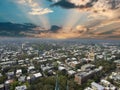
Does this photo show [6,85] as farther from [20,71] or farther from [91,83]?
[91,83]

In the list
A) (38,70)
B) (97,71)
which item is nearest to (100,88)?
(97,71)

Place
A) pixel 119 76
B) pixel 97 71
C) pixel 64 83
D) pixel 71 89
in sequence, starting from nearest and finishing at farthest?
pixel 71 89, pixel 64 83, pixel 119 76, pixel 97 71

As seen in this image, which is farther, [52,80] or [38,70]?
[38,70]

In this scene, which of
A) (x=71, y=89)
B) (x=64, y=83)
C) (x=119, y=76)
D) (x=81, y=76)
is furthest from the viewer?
(x=119, y=76)

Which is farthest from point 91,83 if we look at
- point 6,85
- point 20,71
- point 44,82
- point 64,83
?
point 20,71

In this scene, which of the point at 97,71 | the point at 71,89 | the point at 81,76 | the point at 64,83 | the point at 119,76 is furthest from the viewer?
the point at 97,71

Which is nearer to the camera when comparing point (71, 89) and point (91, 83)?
point (71, 89)

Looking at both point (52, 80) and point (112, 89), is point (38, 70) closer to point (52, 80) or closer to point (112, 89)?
point (52, 80)

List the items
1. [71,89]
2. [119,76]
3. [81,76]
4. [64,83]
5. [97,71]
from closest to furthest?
[71,89], [64,83], [81,76], [119,76], [97,71]

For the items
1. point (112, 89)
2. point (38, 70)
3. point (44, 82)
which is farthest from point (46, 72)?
point (112, 89)
